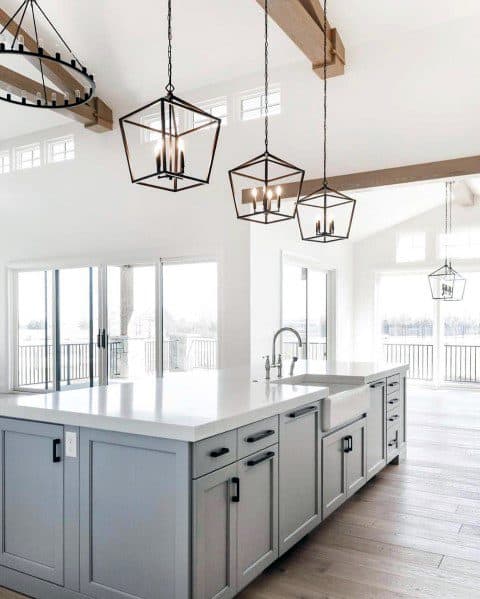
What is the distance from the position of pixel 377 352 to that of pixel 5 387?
6.41 meters

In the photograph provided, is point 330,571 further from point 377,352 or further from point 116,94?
point 377,352

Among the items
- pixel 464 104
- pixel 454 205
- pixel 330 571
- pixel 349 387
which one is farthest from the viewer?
pixel 454 205

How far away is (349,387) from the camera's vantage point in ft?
13.3

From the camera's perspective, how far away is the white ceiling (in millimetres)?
5156

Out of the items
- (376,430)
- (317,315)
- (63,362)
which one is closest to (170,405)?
(376,430)

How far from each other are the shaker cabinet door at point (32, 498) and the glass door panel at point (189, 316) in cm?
401

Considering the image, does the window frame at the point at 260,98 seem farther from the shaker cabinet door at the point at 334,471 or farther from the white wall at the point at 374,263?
the white wall at the point at 374,263

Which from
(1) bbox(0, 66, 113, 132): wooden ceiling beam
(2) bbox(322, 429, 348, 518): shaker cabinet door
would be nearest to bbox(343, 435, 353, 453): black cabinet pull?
(2) bbox(322, 429, 348, 518): shaker cabinet door

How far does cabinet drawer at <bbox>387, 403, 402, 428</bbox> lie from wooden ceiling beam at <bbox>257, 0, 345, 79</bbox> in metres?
3.39

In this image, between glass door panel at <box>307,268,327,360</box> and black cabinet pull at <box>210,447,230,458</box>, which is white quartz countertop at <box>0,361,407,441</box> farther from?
glass door panel at <box>307,268,327,360</box>

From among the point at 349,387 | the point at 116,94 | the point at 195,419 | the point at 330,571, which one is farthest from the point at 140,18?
the point at 330,571

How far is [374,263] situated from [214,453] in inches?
332

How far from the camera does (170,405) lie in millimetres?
2609

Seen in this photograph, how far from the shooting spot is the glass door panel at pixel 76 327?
7.59 metres
